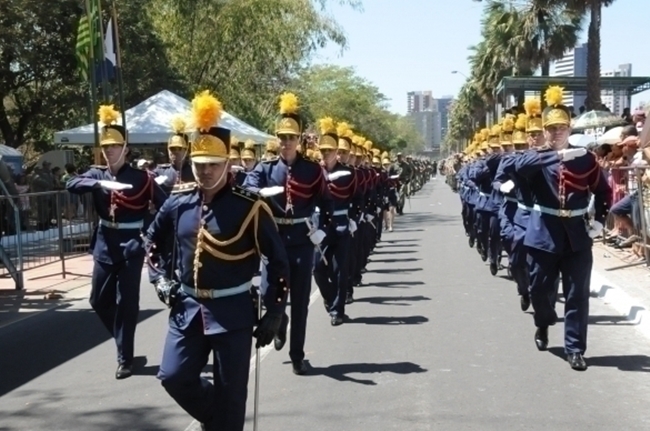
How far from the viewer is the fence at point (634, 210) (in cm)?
1437

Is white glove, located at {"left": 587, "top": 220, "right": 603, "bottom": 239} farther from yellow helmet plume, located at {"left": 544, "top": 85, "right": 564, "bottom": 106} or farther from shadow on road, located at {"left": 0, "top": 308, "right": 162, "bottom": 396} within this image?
shadow on road, located at {"left": 0, "top": 308, "right": 162, "bottom": 396}

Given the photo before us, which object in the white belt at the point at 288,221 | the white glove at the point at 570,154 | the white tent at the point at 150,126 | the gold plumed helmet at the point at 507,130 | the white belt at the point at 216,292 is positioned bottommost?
the white belt at the point at 216,292

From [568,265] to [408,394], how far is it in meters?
1.97

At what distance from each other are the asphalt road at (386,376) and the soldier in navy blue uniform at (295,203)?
1.72ft

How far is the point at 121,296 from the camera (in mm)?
8352

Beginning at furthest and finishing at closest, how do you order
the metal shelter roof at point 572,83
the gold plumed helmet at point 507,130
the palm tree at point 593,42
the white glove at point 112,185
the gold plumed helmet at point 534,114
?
the metal shelter roof at point 572,83 < the palm tree at point 593,42 < the gold plumed helmet at point 507,130 < the gold plumed helmet at point 534,114 < the white glove at point 112,185

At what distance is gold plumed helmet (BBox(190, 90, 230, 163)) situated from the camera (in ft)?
17.9

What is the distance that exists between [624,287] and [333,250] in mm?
4198

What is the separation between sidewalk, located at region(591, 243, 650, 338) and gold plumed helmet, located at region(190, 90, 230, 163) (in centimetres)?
590

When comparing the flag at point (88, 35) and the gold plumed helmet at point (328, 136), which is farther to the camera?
the flag at point (88, 35)

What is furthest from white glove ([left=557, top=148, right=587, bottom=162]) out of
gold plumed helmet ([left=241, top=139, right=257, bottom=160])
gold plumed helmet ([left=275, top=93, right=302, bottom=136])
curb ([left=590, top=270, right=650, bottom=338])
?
gold plumed helmet ([left=241, top=139, right=257, bottom=160])

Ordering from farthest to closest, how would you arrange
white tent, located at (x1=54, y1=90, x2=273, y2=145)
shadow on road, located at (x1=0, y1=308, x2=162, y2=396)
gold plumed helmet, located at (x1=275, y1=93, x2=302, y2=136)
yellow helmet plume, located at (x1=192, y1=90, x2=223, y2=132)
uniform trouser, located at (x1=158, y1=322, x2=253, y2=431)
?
white tent, located at (x1=54, y1=90, x2=273, y2=145)
shadow on road, located at (x1=0, y1=308, x2=162, y2=396)
gold plumed helmet, located at (x1=275, y1=93, x2=302, y2=136)
yellow helmet plume, located at (x1=192, y1=90, x2=223, y2=132)
uniform trouser, located at (x1=158, y1=322, x2=253, y2=431)

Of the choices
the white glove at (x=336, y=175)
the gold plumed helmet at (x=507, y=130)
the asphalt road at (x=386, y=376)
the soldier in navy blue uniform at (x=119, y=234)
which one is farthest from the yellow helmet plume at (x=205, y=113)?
the gold plumed helmet at (x=507, y=130)

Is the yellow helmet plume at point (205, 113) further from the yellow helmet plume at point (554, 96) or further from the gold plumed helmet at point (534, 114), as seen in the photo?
the gold plumed helmet at point (534, 114)
